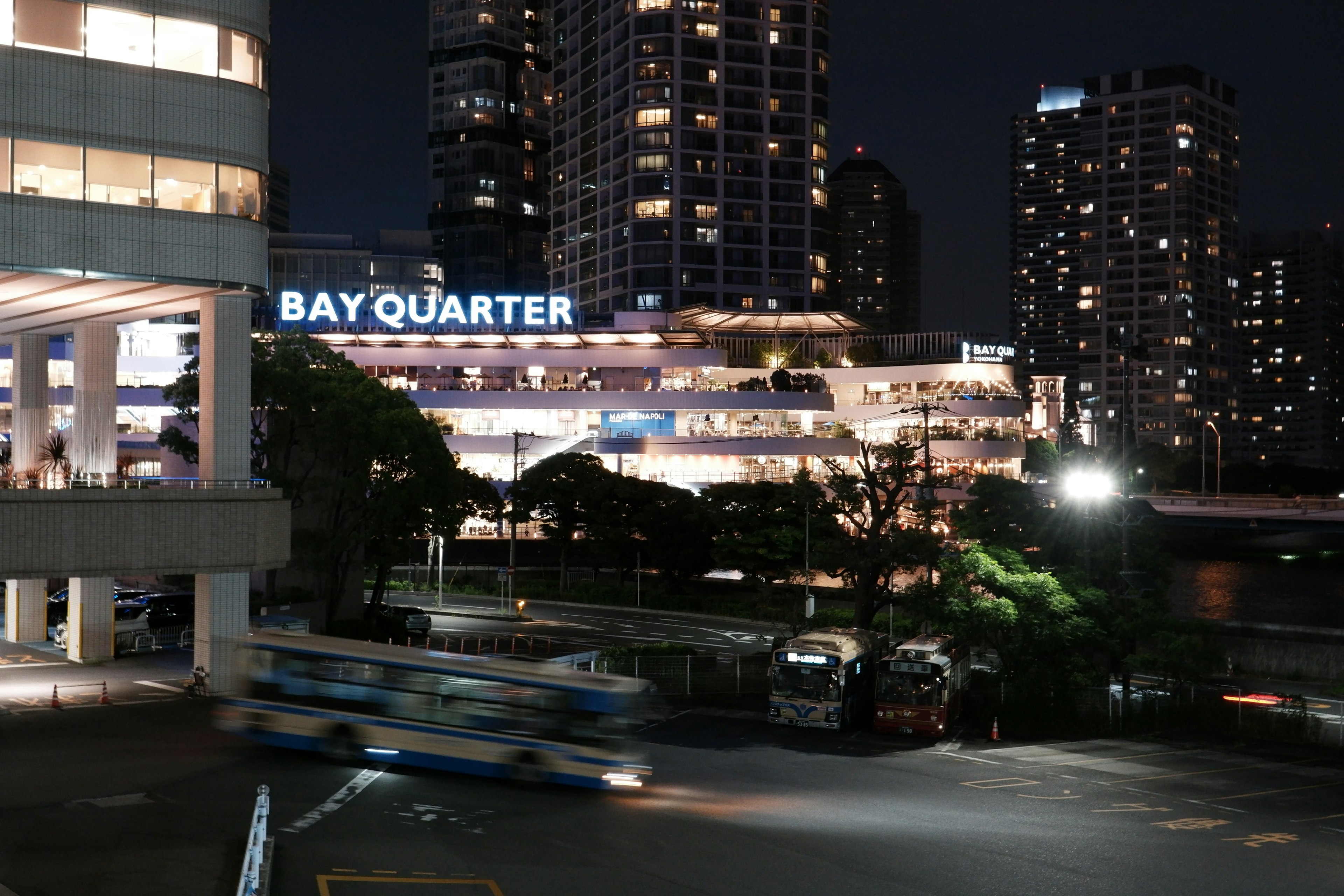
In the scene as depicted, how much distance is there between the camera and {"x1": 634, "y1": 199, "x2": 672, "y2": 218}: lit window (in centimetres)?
14838

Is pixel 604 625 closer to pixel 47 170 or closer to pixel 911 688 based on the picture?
pixel 911 688

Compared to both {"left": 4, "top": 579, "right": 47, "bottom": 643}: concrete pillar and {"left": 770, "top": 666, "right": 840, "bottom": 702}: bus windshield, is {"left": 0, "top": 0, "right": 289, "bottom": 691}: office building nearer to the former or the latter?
{"left": 4, "top": 579, "right": 47, "bottom": 643}: concrete pillar

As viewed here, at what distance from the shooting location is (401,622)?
50.9 metres

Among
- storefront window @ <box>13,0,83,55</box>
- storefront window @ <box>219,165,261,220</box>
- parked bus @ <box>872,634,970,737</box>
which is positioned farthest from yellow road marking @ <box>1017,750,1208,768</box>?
storefront window @ <box>13,0,83,55</box>

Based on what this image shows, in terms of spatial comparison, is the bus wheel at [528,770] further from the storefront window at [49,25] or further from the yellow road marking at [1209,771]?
the storefront window at [49,25]

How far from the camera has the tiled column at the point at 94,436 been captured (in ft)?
128

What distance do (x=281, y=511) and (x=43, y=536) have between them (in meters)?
6.57

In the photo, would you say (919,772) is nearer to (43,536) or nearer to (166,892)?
(166,892)

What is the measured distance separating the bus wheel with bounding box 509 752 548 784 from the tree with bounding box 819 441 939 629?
66.8 ft

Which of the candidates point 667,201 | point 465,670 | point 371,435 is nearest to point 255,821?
point 465,670

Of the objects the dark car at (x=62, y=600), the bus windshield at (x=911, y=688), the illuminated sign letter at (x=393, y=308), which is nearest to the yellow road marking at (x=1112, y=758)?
the bus windshield at (x=911, y=688)

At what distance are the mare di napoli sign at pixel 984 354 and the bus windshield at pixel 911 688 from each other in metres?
89.6

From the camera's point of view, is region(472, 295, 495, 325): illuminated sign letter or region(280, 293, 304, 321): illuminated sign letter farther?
region(472, 295, 495, 325): illuminated sign letter

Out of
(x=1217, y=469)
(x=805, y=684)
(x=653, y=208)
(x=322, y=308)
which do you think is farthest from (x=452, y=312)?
(x=1217, y=469)
